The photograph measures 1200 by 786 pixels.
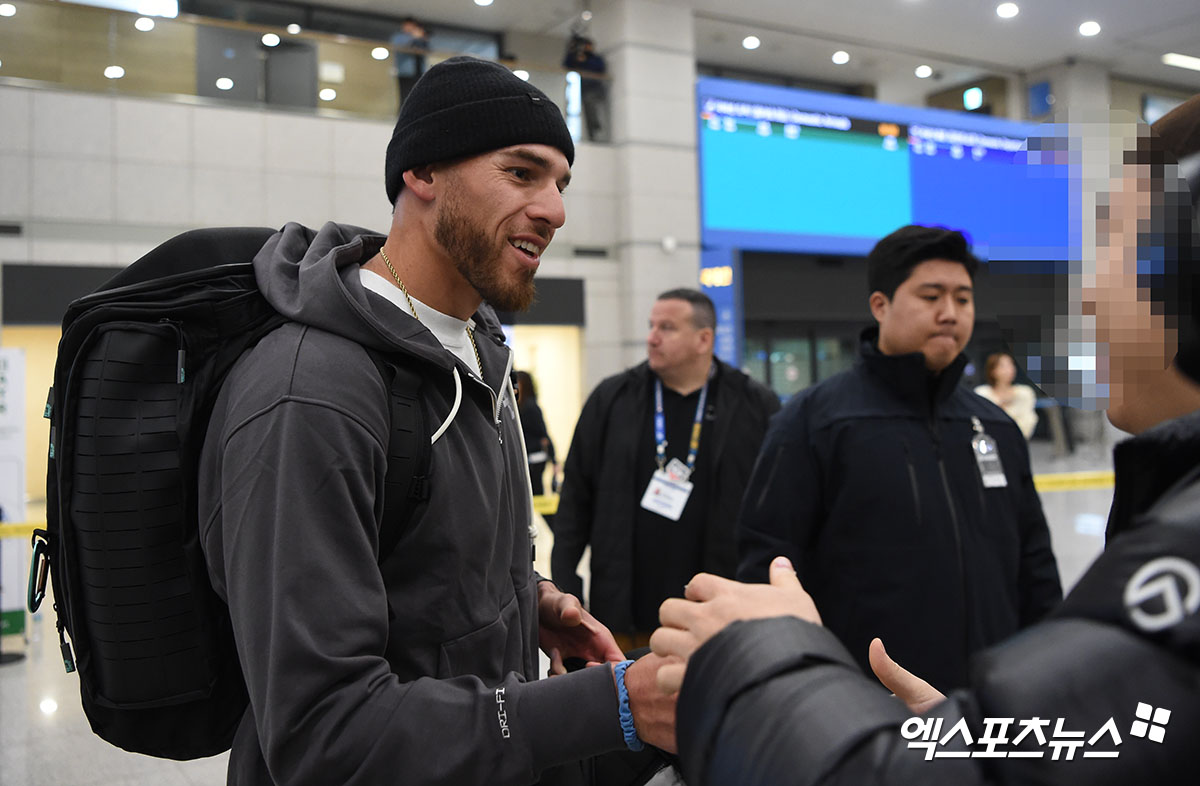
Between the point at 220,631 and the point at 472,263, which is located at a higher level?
the point at 472,263

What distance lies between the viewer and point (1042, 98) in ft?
59.6

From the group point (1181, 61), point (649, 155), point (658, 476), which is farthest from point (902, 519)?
point (1181, 61)

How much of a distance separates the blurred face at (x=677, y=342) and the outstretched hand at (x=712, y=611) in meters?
3.32

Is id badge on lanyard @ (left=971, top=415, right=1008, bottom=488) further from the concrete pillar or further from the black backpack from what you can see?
the concrete pillar

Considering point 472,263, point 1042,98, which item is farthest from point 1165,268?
point 1042,98

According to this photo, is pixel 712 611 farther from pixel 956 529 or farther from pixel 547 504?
pixel 547 504

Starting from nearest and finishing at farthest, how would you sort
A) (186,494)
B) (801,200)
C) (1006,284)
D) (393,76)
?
(1006,284) < (186,494) < (393,76) < (801,200)

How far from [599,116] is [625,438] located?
1033 centimetres

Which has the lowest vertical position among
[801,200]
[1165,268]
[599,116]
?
[1165,268]

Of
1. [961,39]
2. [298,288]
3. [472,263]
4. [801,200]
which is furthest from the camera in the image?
[961,39]

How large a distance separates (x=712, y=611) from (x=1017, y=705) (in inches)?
12.6

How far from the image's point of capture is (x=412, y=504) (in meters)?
1.35

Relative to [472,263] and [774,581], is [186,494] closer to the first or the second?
[472,263]

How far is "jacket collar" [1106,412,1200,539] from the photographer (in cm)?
78
